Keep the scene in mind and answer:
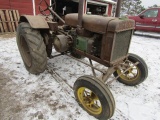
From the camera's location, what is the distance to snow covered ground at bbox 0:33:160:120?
182 centimetres

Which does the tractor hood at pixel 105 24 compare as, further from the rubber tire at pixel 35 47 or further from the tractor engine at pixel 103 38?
the rubber tire at pixel 35 47

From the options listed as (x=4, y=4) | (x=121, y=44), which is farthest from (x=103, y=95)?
(x=4, y=4)

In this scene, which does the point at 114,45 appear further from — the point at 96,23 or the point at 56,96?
the point at 56,96

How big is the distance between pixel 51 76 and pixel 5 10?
5061 millimetres

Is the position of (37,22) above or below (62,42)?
above

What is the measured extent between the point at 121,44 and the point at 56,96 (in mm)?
1291

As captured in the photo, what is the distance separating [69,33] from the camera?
2.40 meters

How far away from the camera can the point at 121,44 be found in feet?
6.22

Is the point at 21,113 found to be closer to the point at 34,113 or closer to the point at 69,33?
the point at 34,113

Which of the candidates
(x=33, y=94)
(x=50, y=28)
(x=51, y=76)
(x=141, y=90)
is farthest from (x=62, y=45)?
(x=141, y=90)

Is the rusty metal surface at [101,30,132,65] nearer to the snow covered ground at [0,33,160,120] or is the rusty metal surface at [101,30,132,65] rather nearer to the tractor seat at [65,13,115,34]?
the tractor seat at [65,13,115,34]

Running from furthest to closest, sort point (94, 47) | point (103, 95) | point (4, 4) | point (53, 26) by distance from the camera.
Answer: point (4, 4) → point (53, 26) → point (94, 47) → point (103, 95)

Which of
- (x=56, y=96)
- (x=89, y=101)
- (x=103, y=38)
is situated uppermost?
(x=103, y=38)

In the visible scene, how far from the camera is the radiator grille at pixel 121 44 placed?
1.78 m
